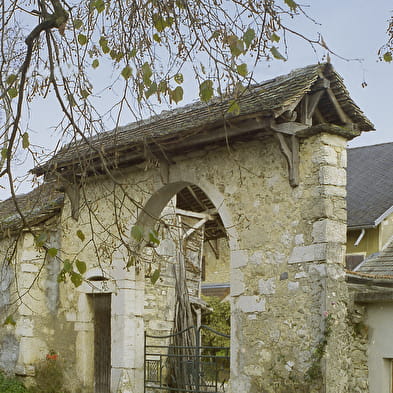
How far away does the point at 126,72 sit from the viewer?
433 cm

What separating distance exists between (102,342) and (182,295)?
98.4 inches

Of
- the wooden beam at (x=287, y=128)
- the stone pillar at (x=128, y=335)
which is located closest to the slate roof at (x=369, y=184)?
the stone pillar at (x=128, y=335)

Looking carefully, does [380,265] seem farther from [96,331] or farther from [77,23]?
[77,23]

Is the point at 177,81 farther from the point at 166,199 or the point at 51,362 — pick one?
the point at 51,362

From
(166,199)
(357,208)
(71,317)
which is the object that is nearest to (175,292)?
(71,317)

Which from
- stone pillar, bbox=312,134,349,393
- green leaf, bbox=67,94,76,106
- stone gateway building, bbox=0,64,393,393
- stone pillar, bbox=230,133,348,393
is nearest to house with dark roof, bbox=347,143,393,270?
stone gateway building, bbox=0,64,393,393

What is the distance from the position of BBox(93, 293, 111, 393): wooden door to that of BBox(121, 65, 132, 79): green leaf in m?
6.68

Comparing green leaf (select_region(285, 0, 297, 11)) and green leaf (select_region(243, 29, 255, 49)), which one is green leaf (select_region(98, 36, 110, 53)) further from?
green leaf (select_region(285, 0, 297, 11))

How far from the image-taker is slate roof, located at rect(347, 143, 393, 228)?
1405 centimetres

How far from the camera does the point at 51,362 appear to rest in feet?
34.5

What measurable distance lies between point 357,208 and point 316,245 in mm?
7601

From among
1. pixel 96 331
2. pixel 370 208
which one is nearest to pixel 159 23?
pixel 96 331

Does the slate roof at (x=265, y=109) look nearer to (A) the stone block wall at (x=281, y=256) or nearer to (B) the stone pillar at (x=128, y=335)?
(A) the stone block wall at (x=281, y=256)

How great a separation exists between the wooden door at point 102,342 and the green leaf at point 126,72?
6.68m
